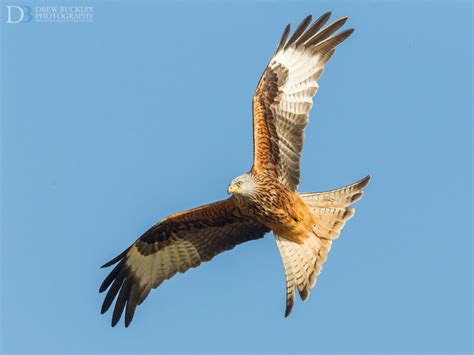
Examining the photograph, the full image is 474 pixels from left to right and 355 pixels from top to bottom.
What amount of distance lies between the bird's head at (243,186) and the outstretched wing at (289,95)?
0.34 meters

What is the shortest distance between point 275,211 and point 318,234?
0.86 meters

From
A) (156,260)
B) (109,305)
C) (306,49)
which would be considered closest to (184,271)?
(156,260)

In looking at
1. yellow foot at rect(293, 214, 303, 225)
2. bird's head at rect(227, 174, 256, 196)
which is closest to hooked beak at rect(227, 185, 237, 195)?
bird's head at rect(227, 174, 256, 196)

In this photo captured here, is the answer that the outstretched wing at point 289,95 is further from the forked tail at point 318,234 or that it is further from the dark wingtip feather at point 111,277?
the dark wingtip feather at point 111,277

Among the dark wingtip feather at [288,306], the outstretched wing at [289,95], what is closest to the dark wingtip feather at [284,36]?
the outstretched wing at [289,95]

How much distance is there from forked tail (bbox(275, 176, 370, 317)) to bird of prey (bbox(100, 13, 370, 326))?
0.04 feet

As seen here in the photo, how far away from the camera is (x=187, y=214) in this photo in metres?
10.3

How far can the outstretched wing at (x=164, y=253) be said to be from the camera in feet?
34.8

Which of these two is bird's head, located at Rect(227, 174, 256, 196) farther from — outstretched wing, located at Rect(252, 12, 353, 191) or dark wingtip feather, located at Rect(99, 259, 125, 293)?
dark wingtip feather, located at Rect(99, 259, 125, 293)

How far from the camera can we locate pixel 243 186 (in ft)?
30.7

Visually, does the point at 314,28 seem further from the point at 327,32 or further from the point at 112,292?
the point at 112,292

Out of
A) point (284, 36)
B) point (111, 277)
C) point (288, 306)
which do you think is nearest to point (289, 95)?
point (284, 36)

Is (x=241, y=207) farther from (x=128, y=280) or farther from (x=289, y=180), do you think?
(x=128, y=280)

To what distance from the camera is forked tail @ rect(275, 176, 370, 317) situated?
1007 cm
